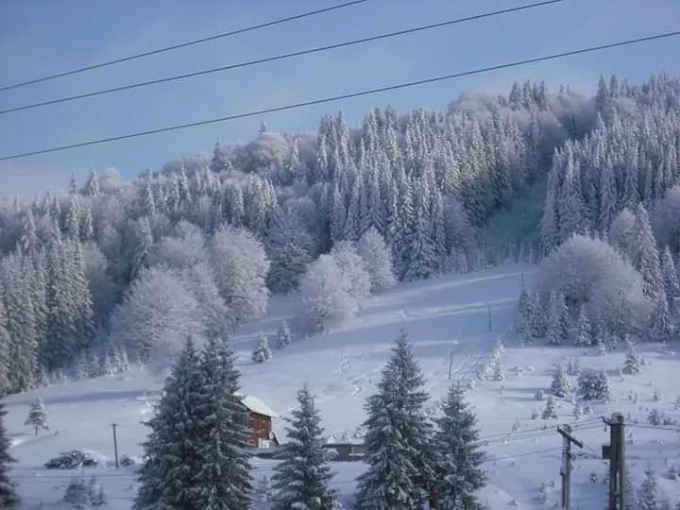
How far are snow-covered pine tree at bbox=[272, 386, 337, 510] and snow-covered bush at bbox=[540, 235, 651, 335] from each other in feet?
127

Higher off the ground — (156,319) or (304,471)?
(304,471)

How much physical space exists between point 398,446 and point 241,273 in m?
54.4

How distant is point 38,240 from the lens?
301ft

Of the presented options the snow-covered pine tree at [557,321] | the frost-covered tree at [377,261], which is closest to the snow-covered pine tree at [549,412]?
the snow-covered pine tree at [557,321]

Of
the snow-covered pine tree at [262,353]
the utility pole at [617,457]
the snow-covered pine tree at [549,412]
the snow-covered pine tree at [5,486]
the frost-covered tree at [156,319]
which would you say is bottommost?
the snow-covered pine tree at [262,353]

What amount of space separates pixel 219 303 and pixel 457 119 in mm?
63929

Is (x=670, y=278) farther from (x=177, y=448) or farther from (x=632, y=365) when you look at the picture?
(x=177, y=448)

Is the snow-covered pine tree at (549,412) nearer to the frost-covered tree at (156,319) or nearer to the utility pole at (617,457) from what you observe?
the utility pole at (617,457)

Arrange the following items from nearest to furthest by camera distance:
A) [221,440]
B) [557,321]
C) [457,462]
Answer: [221,440]
[457,462]
[557,321]

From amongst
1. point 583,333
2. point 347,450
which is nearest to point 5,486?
point 347,450

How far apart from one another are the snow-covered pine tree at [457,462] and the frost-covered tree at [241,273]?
50.4 meters

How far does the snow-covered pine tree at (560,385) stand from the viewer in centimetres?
4531

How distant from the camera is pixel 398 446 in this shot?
2673 centimetres

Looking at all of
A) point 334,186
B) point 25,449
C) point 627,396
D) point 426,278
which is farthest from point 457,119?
point 25,449
